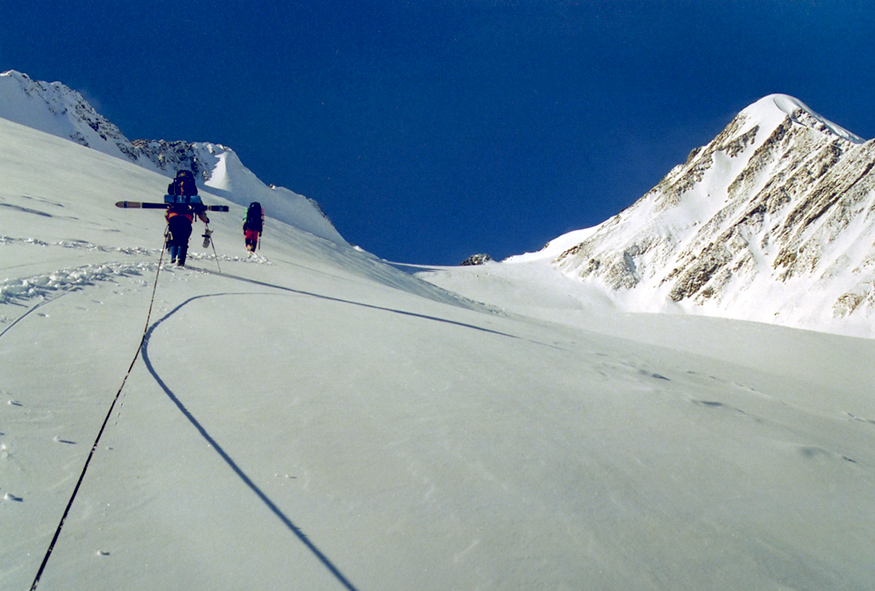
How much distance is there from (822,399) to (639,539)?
35.7 ft

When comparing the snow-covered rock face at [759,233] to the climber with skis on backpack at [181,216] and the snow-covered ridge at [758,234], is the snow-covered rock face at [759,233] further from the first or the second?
the climber with skis on backpack at [181,216]

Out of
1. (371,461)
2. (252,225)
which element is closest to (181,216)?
(252,225)

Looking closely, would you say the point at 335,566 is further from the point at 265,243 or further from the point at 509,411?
the point at 265,243

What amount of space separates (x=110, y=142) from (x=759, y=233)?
144 m

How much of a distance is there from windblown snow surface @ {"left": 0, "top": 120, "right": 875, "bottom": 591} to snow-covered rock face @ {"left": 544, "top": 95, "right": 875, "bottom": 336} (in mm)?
68534

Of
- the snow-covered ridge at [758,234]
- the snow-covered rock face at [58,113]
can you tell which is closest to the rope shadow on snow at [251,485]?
the snow-covered ridge at [758,234]

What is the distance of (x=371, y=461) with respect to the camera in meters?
4.29

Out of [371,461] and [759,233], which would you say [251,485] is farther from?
[759,233]

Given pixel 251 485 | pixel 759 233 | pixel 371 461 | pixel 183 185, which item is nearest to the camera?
pixel 251 485

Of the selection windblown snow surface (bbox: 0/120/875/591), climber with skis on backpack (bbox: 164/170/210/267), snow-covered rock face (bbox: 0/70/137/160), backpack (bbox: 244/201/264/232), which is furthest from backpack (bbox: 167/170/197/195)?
snow-covered rock face (bbox: 0/70/137/160)

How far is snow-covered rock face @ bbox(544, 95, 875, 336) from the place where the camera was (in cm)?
6788

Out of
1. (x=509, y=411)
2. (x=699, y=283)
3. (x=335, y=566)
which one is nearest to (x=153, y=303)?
(x=509, y=411)

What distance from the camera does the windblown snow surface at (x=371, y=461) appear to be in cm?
315

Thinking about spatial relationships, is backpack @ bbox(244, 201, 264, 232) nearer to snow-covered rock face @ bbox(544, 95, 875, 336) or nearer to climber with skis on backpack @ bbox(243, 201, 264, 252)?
climber with skis on backpack @ bbox(243, 201, 264, 252)
